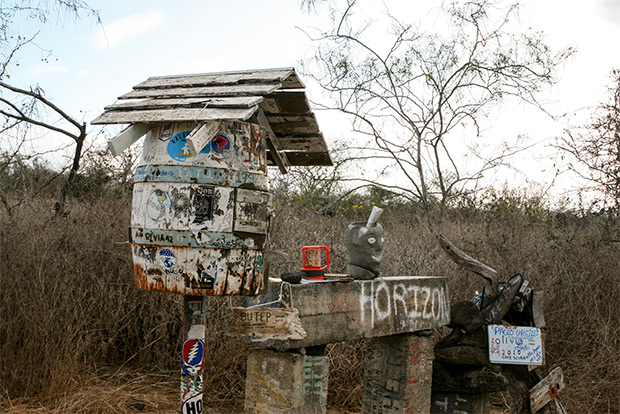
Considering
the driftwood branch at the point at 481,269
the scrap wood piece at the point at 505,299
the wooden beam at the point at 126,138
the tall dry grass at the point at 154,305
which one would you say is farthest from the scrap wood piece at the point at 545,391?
the wooden beam at the point at 126,138

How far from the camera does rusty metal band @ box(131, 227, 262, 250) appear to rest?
260 cm

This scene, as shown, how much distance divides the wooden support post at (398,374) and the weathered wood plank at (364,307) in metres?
0.18

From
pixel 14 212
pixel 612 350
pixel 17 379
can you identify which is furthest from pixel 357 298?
pixel 14 212

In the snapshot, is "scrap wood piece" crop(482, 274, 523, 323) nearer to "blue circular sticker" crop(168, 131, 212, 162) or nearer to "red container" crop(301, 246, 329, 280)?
"red container" crop(301, 246, 329, 280)

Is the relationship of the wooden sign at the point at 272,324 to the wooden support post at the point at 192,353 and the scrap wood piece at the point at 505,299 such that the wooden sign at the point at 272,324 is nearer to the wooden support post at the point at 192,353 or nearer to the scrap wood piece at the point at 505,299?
the wooden support post at the point at 192,353

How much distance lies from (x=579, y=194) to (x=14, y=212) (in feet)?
22.4

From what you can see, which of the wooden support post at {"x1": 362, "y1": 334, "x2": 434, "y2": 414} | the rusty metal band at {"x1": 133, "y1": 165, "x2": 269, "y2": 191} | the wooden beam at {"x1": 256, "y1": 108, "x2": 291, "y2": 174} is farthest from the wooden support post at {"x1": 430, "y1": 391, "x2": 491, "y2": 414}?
the rusty metal band at {"x1": 133, "y1": 165, "x2": 269, "y2": 191}

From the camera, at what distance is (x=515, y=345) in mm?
4395

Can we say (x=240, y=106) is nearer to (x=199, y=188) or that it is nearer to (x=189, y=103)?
(x=189, y=103)

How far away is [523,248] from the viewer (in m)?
6.77

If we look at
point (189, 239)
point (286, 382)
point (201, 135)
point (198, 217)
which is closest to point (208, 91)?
point (201, 135)

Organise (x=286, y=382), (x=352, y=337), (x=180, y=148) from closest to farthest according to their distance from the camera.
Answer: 1. (x=180, y=148)
2. (x=286, y=382)
3. (x=352, y=337)

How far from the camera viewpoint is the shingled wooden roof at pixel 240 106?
266 cm

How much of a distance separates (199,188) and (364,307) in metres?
1.60
